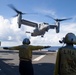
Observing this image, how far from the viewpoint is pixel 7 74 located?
14.5 m

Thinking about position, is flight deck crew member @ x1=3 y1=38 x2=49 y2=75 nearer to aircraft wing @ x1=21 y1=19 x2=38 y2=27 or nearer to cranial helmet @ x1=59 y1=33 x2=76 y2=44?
cranial helmet @ x1=59 y1=33 x2=76 y2=44

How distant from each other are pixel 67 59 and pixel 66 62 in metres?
0.06

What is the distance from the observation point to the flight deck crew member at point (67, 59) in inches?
174

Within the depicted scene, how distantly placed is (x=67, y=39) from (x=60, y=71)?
0.58m

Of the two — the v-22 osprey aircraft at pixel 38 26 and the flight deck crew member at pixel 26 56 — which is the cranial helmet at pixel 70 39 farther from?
the v-22 osprey aircraft at pixel 38 26

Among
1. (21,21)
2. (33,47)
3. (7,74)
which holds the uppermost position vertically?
(21,21)

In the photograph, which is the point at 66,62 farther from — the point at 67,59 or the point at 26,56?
the point at 26,56

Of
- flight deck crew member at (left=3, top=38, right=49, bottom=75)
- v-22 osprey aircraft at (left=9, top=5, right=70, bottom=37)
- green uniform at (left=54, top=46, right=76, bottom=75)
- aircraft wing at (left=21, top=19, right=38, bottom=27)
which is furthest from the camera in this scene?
aircraft wing at (left=21, top=19, right=38, bottom=27)

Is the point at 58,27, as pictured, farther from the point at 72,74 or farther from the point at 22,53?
the point at 72,74

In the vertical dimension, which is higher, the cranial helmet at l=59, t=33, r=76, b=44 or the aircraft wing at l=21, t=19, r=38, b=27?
the aircraft wing at l=21, t=19, r=38, b=27

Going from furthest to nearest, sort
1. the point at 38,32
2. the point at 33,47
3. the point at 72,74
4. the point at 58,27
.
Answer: the point at 58,27
the point at 38,32
the point at 33,47
the point at 72,74

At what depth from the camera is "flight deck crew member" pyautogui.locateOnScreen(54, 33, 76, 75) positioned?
4418 mm

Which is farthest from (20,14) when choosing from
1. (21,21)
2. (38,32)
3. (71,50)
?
(71,50)

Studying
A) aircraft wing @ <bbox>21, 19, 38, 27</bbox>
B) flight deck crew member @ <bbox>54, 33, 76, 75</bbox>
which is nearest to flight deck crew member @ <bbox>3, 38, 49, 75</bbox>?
flight deck crew member @ <bbox>54, 33, 76, 75</bbox>
